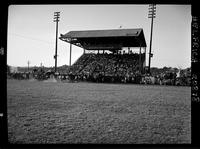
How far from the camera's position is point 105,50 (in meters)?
16.3

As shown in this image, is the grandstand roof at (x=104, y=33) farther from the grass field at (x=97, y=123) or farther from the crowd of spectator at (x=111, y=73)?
the grass field at (x=97, y=123)

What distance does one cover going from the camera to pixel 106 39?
14.9 metres

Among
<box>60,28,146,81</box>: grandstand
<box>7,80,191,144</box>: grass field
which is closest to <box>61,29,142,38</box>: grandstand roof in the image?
<box>60,28,146,81</box>: grandstand

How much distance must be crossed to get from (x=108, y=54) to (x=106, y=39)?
5.45 ft

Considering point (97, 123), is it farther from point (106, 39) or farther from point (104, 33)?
point (106, 39)

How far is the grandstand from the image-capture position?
12703mm

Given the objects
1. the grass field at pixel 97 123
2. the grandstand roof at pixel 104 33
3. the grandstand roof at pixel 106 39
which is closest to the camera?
the grass field at pixel 97 123

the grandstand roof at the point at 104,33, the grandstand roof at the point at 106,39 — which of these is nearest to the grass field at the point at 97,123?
the grandstand roof at the point at 106,39

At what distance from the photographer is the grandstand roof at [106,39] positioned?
12548mm

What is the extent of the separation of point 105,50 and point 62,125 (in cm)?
1299

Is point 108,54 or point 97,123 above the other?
point 108,54

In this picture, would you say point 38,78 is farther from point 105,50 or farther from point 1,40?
point 1,40

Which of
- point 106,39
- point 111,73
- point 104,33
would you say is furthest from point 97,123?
point 106,39
